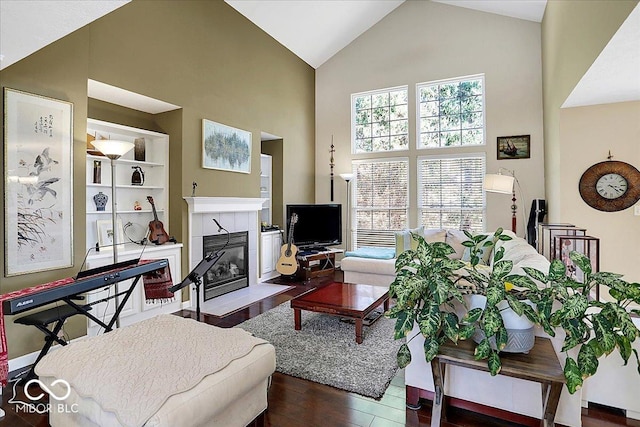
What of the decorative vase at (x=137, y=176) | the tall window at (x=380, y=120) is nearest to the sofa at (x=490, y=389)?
the decorative vase at (x=137, y=176)

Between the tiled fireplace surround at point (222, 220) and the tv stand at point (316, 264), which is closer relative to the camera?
the tiled fireplace surround at point (222, 220)

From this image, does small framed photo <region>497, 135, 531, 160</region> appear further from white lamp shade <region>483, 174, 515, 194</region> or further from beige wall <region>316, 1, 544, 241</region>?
white lamp shade <region>483, 174, 515, 194</region>

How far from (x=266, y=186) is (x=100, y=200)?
2.93 m

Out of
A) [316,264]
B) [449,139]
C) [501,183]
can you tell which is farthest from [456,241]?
[316,264]

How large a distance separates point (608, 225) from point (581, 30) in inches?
87.5

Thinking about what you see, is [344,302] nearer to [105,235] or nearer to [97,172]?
[105,235]

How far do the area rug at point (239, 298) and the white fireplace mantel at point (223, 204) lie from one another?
1242mm

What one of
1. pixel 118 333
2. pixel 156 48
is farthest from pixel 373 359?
pixel 156 48

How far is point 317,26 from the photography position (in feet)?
19.1

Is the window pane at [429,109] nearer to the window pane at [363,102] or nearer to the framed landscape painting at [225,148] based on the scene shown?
the window pane at [363,102]

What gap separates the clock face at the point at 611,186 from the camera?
374cm

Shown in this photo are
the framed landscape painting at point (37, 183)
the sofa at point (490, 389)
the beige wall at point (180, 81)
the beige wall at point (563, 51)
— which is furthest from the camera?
the beige wall at point (180, 81)

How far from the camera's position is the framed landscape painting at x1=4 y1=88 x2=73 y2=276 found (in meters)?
2.64

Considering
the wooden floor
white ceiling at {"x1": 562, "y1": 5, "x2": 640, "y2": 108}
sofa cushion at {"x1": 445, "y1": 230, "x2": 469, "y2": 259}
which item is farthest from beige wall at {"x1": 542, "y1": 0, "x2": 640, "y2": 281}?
the wooden floor
